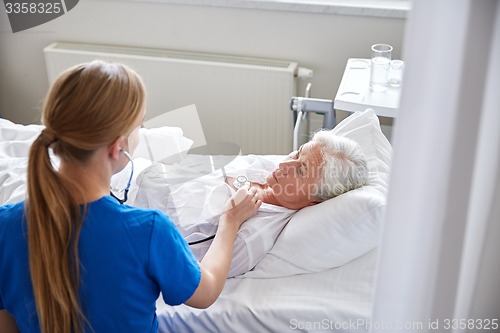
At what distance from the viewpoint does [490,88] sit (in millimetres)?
739

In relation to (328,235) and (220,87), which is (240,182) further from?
(220,87)

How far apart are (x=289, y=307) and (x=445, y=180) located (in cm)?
73

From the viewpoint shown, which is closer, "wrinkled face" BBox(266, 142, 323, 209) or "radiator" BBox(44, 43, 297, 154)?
"wrinkled face" BBox(266, 142, 323, 209)

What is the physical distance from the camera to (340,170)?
1589 millimetres

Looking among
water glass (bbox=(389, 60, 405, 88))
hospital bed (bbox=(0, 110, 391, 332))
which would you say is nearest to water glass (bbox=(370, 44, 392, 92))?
water glass (bbox=(389, 60, 405, 88))

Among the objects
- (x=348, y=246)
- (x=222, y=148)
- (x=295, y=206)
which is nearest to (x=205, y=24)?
(x=222, y=148)

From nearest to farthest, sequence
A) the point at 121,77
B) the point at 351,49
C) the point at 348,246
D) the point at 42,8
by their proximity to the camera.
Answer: the point at 121,77 → the point at 348,246 → the point at 351,49 → the point at 42,8

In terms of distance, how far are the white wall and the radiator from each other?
5 centimetres

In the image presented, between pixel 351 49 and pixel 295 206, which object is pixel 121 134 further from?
pixel 351 49

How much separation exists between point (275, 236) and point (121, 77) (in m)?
0.66

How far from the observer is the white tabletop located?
6.37ft

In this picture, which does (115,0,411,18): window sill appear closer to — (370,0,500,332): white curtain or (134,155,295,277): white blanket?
(134,155,295,277): white blanket

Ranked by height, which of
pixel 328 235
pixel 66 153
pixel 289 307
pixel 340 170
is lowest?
Result: pixel 289 307

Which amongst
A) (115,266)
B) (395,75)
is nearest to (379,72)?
(395,75)
